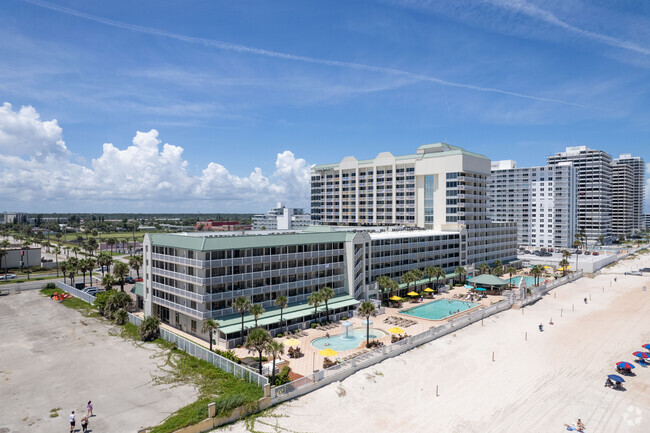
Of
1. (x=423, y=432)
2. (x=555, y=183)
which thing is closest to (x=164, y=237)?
(x=423, y=432)

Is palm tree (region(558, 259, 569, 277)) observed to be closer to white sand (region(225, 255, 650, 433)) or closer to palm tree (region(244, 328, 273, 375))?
white sand (region(225, 255, 650, 433))

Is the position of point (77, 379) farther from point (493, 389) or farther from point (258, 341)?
point (493, 389)

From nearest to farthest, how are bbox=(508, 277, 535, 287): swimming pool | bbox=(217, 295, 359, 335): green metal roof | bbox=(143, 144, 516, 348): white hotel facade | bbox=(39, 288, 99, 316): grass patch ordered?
bbox=(217, 295, 359, 335): green metal roof < bbox=(143, 144, 516, 348): white hotel facade < bbox=(39, 288, 99, 316): grass patch < bbox=(508, 277, 535, 287): swimming pool

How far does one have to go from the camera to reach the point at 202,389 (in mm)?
37062

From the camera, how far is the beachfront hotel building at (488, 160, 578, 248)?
175 meters

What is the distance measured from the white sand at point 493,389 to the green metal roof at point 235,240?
2323 cm

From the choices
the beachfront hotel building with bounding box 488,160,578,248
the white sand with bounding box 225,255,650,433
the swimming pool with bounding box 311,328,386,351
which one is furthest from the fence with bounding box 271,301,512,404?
the beachfront hotel building with bounding box 488,160,578,248

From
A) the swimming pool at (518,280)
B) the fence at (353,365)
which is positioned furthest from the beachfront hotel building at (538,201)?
the fence at (353,365)

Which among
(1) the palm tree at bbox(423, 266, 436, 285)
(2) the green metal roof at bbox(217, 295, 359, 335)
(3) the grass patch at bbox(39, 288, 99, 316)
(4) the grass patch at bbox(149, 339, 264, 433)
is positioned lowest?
(3) the grass patch at bbox(39, 288, 99, 316)

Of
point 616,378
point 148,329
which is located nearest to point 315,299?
point 148,329

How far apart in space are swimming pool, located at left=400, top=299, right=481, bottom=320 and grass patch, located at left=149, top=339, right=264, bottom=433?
37853 millimetres

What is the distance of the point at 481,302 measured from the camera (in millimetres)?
77562

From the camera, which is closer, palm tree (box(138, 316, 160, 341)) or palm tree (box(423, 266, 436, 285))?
palm tree (box(138, 316, 160, 341))

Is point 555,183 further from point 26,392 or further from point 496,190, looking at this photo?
point 26,392
